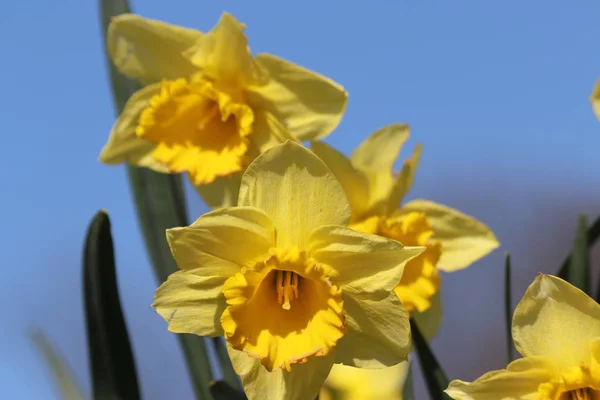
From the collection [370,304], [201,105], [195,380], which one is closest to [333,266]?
[370,304]

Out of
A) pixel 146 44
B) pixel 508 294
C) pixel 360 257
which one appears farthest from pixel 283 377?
pixel 146 44

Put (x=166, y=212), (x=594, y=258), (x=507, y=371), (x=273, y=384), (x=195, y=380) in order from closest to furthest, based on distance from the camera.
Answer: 1. (x=507, y=371)
2. (x=273, y=384)
3. (x=195, y=380)
4. (x=166, y=212)
5. (x=594, y=258)

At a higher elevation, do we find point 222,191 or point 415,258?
point 222,191

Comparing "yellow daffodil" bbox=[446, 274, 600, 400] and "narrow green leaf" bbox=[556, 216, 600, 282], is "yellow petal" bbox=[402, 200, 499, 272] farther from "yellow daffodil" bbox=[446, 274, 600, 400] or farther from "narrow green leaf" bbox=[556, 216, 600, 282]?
"yellow daffodil" bbox=[446, 274, 600, 400]

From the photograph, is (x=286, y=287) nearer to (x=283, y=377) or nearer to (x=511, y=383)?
(x=283, y=377)

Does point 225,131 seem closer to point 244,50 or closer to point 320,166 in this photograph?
point 244,50
